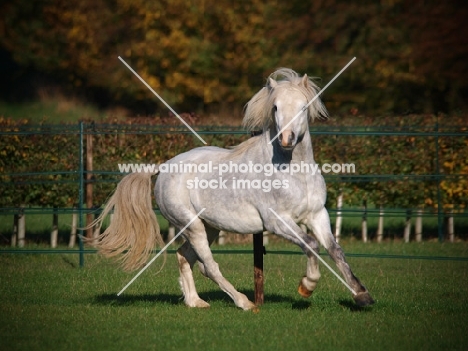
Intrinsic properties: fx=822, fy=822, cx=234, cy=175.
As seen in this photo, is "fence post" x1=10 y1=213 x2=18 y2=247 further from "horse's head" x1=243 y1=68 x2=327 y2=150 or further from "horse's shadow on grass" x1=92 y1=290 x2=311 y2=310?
"horse's head" x1=243 y1=68 x2=327 y2=150

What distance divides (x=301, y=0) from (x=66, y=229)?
397 inches

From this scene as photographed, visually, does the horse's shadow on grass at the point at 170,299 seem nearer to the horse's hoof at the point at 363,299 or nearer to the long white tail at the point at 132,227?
the long white tail at the point at 132,227

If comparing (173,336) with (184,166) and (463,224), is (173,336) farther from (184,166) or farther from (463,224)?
Answer: (463,224)

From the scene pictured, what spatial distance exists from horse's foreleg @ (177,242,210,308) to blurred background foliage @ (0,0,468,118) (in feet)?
42.6

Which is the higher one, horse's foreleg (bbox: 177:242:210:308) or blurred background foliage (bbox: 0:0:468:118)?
blurred background foliage (bbox: 0:0:468:118)

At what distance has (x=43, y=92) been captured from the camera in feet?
93.7

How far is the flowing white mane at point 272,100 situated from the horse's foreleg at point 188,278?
1.48m

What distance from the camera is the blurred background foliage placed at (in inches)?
800

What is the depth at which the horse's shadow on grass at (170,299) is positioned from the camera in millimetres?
8367

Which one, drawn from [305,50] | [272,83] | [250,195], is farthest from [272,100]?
[305,50]

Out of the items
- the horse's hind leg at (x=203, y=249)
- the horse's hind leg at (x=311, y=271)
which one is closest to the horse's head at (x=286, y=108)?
the horse's hind leg at (x=311, y=271)

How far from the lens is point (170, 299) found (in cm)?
874

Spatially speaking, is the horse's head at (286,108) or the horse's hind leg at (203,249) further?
the horse's hind leg at (203,249)

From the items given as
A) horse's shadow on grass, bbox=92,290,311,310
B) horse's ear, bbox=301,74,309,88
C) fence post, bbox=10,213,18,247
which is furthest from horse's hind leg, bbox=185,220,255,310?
fence post, bbox=10,213,18,247
